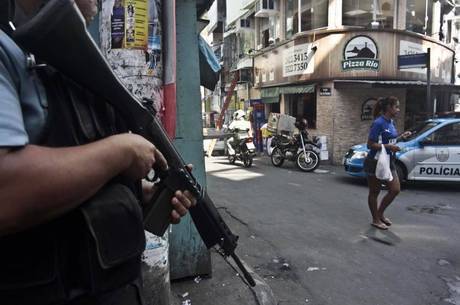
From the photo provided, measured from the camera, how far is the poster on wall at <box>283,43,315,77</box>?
15.1 meters

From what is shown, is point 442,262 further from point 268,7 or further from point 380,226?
point 268,7

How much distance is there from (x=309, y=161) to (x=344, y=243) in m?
6.78

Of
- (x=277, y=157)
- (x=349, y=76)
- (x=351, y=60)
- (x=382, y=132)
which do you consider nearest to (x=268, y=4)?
(x=351, y=60)

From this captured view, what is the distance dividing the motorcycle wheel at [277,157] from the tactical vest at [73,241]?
470 inches

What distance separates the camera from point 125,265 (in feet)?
4.00

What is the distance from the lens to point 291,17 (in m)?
17.2

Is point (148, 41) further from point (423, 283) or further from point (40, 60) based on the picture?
point (423, 283)

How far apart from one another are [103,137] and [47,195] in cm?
29

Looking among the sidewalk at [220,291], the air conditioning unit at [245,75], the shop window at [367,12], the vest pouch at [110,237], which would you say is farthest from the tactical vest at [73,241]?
the air conditioning unit at [245,75]

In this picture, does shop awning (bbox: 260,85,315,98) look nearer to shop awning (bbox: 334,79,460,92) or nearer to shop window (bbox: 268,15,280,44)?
shop awning (bbox: 334,79,460,92)

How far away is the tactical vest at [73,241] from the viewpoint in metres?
1.05

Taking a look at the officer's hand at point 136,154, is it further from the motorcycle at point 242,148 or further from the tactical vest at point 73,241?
the motorcycle at point 242,148

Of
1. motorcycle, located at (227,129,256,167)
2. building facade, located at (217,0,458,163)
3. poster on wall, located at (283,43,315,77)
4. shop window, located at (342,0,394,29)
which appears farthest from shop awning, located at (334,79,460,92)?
motorcycle, located at (227,129,256,167)

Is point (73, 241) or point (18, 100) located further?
point (73, 241)
